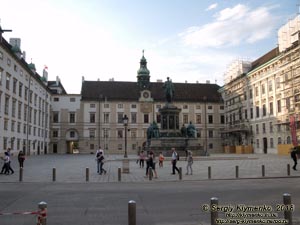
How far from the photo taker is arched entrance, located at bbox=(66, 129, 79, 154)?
8012 cm

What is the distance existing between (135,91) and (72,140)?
19.7 m

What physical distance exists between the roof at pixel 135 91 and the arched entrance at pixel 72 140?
8425 millimetres

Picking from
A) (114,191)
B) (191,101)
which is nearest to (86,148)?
(191,101)

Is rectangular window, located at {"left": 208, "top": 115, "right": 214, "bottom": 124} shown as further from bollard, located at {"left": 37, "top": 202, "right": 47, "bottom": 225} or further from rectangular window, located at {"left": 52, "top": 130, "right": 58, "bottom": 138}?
bollard, located at {"left": 37, "top": 202, "right": 47, "bottom": 225}

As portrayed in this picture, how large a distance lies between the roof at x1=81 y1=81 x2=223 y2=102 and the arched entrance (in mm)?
8425

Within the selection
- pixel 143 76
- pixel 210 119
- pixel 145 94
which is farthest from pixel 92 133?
pixel 210 119

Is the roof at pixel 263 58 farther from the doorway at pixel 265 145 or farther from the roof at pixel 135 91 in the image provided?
the roof at pixel 135 91

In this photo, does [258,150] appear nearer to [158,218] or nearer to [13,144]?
[13,144]

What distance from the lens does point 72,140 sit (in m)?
80.2

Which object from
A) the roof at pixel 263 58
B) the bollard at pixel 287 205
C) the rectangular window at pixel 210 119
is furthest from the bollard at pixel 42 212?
the rectangular window at pixel 210 119

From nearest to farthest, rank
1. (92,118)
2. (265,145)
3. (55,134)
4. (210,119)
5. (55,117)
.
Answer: (265,145) → (55,134) → (55,117) → (92,118) → (210,119)

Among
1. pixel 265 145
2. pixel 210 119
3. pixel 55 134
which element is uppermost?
pixel 210 119

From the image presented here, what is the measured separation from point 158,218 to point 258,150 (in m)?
59.5

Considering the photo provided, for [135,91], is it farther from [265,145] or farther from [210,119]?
[265,145]
